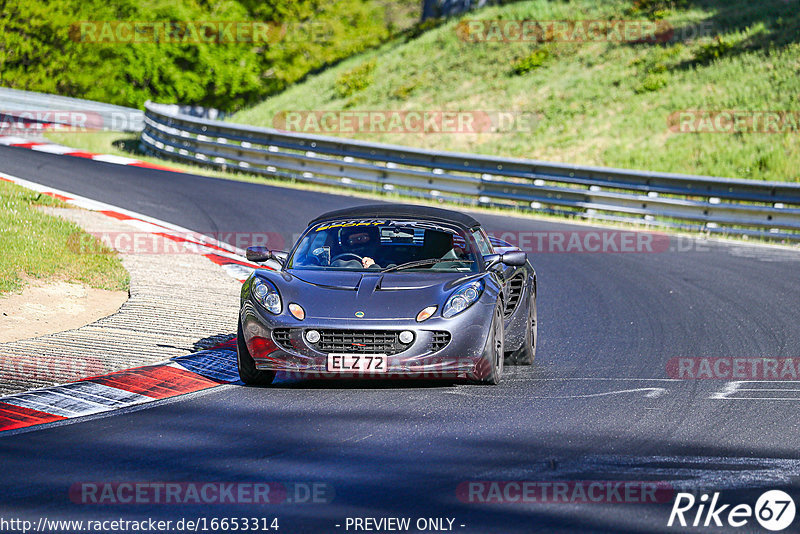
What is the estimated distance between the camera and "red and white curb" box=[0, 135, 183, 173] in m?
25.0

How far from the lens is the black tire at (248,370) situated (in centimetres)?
798

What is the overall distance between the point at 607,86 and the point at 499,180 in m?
11.5

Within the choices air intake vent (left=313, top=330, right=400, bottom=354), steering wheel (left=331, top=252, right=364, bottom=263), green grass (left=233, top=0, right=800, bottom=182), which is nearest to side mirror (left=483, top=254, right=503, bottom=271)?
steering wheel (left=331, top=252, right=364, bottom=263)

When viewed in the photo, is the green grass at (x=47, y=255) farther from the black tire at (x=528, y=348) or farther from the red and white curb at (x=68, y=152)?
the red and white curb at (x=68, y=152)

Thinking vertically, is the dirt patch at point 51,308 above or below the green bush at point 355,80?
below

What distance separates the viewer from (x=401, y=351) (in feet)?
24.9

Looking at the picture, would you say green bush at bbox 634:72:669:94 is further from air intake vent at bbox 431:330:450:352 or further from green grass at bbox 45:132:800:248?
air intake vent at bbox 431:330:450:352

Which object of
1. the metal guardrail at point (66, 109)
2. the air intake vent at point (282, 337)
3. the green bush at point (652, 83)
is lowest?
the air intake vent at point (282, 337)

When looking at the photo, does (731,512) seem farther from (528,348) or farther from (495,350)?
(528,348)

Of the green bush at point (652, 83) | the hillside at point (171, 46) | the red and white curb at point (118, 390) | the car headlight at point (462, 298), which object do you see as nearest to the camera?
the red and white curb at point (118, 390)

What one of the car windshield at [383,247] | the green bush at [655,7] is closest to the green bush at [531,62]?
the green bush at [655,7]

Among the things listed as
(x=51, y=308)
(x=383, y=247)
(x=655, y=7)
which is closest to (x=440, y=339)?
(x=383, y=247)

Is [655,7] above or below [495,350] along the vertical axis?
above

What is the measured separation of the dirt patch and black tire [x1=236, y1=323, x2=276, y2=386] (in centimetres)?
246
